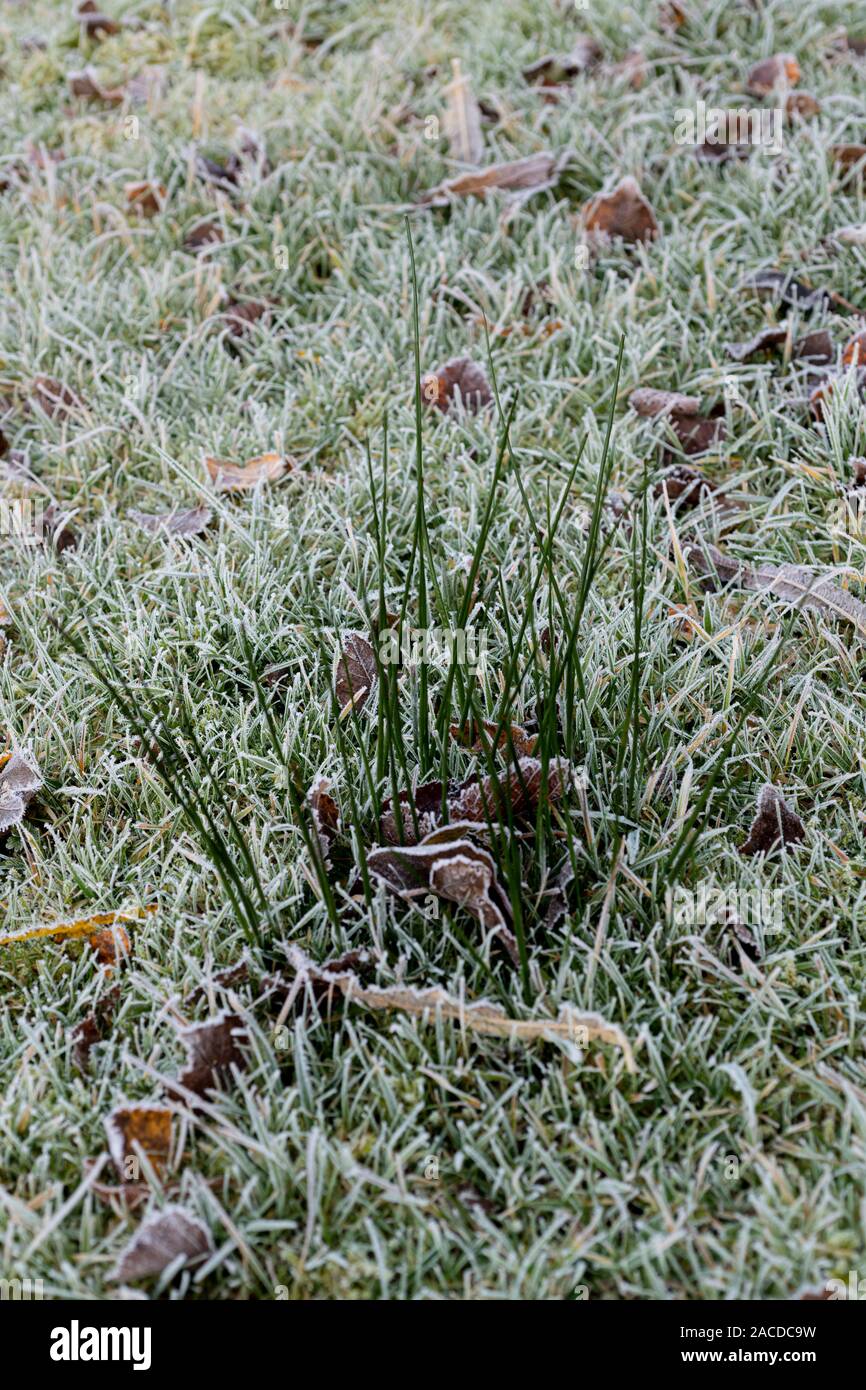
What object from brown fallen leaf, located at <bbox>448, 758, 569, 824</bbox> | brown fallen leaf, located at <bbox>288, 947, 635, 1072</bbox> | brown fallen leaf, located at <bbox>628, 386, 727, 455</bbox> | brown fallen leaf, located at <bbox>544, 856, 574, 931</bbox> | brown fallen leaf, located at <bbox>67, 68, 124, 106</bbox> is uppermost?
brown fallen leaf, located at <bbox>67, 68, 124, 106</bbox>

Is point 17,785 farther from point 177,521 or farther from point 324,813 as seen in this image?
point 177,521

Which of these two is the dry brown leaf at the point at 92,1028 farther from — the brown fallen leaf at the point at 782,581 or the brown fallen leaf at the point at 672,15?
the brown fallen leaf at the point at 672,15

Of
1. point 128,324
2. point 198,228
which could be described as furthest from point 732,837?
point 198,228

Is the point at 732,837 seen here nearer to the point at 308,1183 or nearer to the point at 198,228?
the point at 308,1183

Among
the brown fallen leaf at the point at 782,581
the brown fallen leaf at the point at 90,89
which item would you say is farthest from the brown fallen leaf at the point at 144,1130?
the brown fallen leaf at the point at 90,89

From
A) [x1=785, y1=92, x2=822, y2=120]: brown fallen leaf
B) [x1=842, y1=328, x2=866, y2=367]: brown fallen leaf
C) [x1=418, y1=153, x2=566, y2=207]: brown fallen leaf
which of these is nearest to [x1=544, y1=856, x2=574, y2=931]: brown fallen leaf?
[x1=842, y1=328, x2=866, y2=367]: brown fallen leaf

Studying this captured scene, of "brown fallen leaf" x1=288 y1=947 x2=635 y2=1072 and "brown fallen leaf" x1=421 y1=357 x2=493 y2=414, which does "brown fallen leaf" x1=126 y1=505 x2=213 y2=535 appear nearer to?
"brown fallen leaf" x1=421 y1=357 x2=493 y2=414
